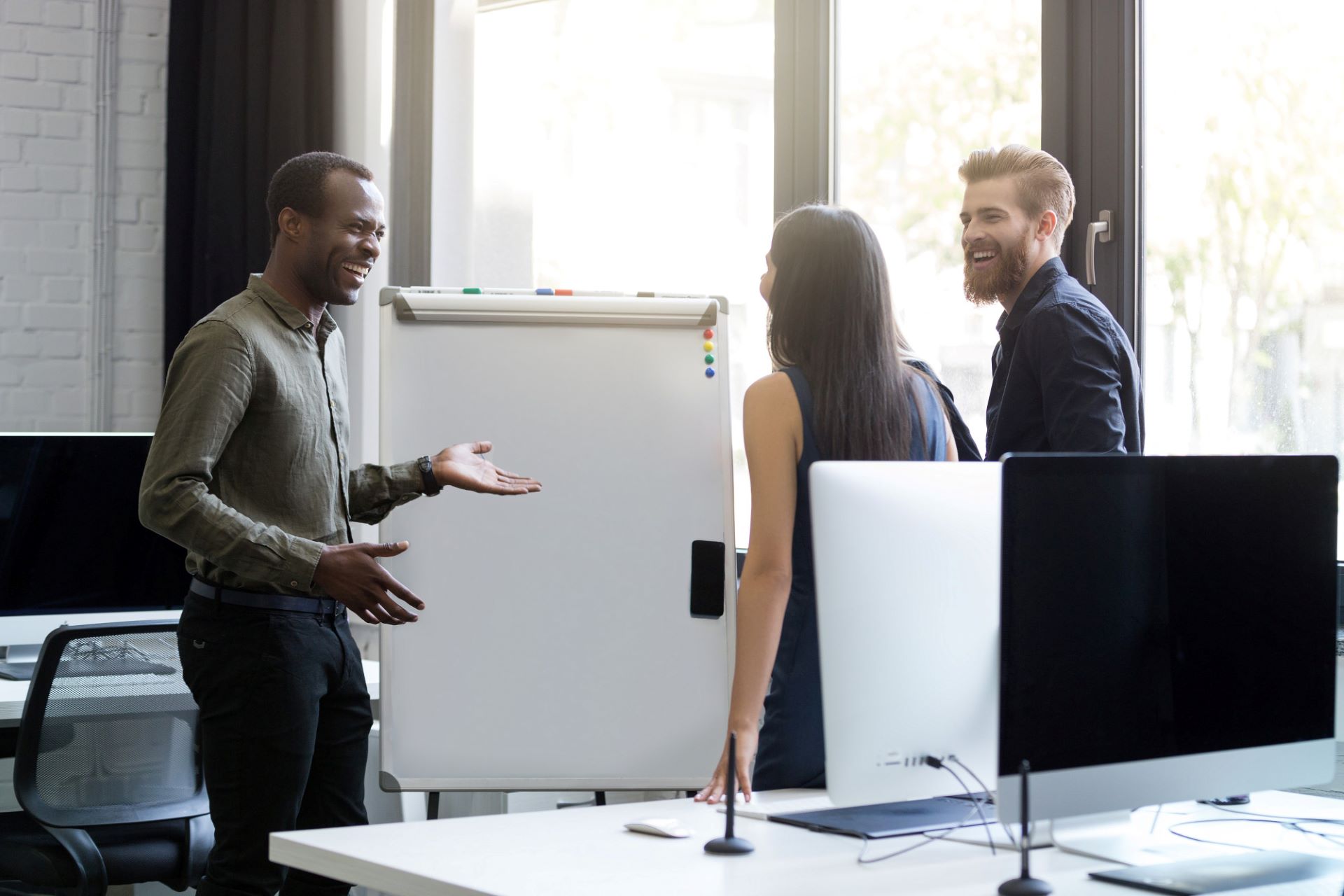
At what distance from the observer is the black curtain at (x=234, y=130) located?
3.70 m

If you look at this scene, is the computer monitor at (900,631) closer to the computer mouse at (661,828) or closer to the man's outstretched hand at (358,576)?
the computer mouse at (661,828)

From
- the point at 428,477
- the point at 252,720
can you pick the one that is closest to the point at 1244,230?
the point at 428,477

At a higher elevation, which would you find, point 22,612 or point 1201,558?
point 1201,558

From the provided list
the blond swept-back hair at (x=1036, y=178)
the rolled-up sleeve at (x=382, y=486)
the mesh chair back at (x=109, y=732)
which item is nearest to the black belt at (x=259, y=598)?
the rolled-up sleeve at (x=382, y=486)

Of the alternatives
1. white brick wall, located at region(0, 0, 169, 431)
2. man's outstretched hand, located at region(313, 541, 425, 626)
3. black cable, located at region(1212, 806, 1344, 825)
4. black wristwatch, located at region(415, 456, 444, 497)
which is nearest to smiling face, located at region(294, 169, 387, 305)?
black wristwatch, located at region(415, 456, 444, 497)

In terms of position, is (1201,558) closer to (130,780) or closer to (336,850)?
(336,850)

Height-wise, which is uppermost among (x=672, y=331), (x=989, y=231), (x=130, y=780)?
(x=989, y=231)

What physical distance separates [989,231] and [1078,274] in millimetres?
282

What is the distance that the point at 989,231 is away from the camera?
2.38m

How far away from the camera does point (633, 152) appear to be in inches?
135

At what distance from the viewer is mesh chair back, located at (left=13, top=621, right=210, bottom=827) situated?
233cm

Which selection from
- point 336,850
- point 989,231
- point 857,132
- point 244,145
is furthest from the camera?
point 244,145

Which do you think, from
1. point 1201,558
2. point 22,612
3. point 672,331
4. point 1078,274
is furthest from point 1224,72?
point 22,612

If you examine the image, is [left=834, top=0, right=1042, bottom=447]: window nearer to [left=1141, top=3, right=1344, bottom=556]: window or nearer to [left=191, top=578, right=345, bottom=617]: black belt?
[left=1141, top=3, right=1344, bottom=556]: window
